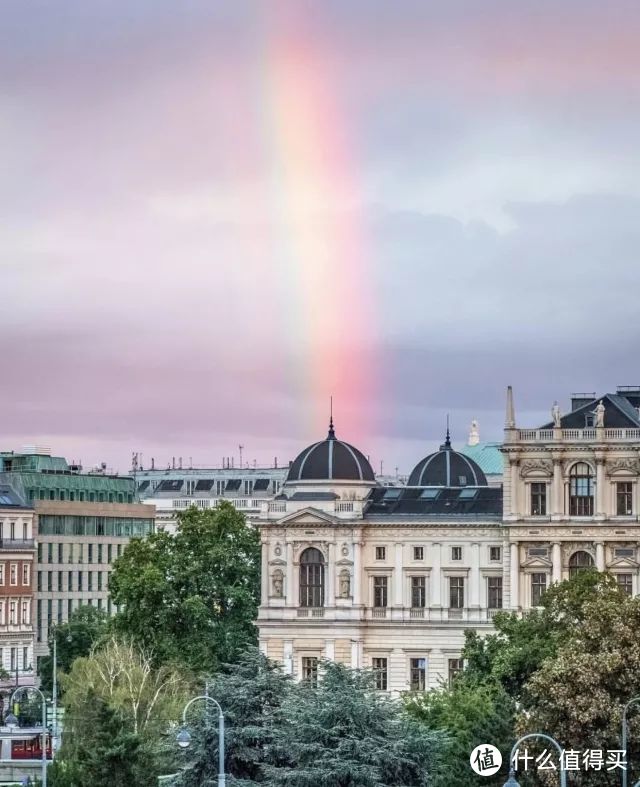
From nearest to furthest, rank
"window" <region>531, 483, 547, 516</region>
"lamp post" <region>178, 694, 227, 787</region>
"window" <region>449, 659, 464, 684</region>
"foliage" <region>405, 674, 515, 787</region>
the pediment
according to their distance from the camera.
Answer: "lamp post" <region>178, 694, 227, 787</region>
"foliage" <region>405, 674, 515, 787</region>
"window" <region>449, 659, 464, 684</region>
"window" <region>531, 483, 547, 516</region>
the pediment

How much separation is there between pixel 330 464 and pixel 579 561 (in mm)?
20155

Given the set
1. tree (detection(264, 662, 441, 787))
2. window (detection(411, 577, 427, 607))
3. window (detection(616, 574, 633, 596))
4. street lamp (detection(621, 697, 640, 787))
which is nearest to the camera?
street lamp (detection(621, 697, 640, 787))

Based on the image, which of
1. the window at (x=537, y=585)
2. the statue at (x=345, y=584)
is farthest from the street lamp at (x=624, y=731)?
the statue at (x=345, y=584)

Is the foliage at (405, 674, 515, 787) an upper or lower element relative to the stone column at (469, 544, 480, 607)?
lower

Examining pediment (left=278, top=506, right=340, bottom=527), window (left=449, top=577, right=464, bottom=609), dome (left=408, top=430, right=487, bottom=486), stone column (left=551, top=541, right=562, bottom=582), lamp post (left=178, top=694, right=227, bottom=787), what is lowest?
lamp post (left=178, top=694, right=227, bottom=787)

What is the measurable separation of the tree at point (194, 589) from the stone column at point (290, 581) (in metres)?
4.78

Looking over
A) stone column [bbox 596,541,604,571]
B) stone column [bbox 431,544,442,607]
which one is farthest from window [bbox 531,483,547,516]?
stone column [bbox 431,544,442,607]

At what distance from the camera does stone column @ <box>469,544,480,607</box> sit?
18012cm

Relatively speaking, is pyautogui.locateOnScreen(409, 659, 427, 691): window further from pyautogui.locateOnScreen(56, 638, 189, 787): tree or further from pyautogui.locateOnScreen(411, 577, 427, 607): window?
pyautogui.locateOnScreen(56, 638, 189, 787): tree

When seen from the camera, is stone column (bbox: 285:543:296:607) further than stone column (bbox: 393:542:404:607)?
Yes

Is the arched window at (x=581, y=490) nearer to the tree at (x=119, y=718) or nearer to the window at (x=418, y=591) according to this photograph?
the window at (x=418, y=591)

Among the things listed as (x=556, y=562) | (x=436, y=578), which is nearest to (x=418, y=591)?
(x=436, y=578)

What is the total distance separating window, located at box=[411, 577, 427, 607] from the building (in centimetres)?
7

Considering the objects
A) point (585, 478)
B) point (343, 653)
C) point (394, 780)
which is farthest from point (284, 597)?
point (394, 780)
